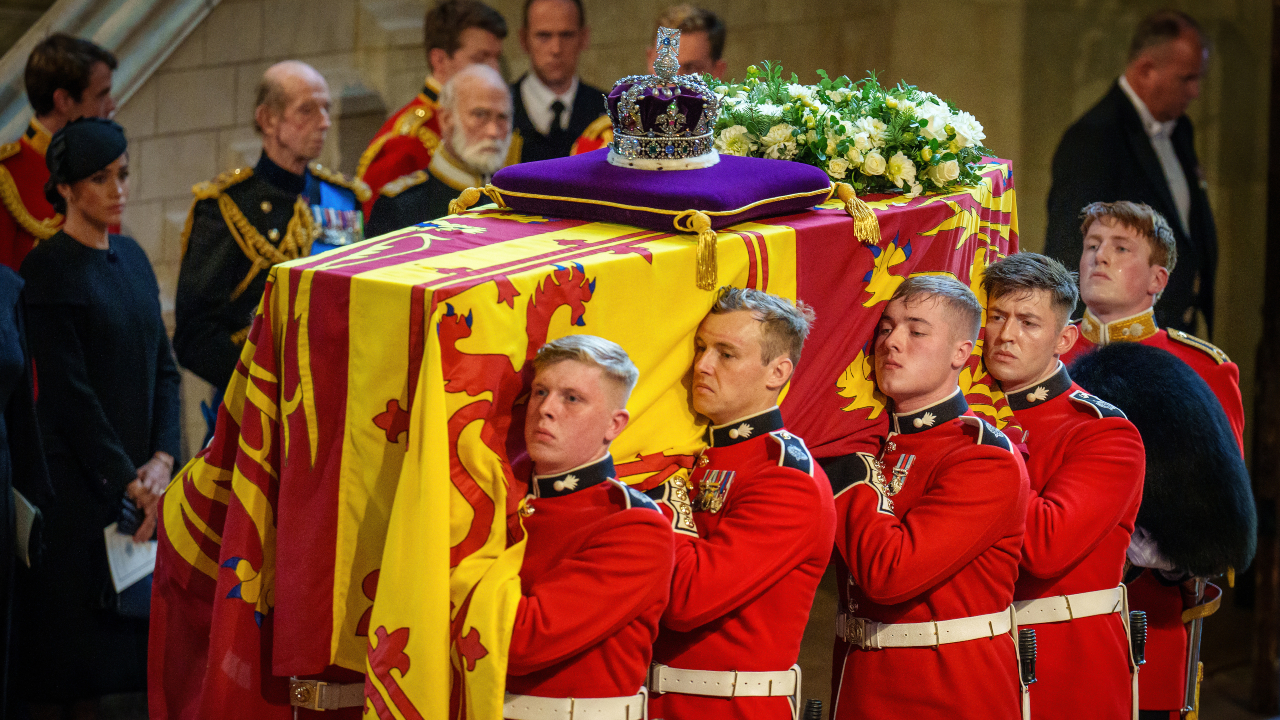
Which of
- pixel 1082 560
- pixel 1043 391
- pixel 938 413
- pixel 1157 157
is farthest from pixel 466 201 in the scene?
pixel 1157 157

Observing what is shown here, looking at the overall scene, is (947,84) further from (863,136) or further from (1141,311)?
(863,136)

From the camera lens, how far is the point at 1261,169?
6113 millimetres

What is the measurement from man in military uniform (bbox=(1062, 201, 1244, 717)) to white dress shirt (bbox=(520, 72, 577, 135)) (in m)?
2.82

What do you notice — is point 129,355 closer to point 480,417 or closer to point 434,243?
point 434,243

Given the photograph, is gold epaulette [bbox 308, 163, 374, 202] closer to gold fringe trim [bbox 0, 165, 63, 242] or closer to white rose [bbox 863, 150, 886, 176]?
gold fringe trim [bbox 0, 165, 63, 242]

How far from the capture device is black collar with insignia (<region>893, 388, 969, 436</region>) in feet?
9.89

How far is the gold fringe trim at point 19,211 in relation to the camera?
484cm

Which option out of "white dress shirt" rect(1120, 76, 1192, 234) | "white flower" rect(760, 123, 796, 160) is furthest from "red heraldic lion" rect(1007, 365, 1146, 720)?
"white dress shirt" rect(1120, 76, 1192, 234)

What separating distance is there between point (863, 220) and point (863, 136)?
355 mm

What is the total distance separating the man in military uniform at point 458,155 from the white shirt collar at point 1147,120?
103 inches

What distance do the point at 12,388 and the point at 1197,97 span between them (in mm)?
4708

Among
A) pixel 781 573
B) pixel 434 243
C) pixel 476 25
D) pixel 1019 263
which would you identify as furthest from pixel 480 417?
pixel 476 25

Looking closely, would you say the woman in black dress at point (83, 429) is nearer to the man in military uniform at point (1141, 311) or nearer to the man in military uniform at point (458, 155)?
the man in military uniform at point (458, 155)

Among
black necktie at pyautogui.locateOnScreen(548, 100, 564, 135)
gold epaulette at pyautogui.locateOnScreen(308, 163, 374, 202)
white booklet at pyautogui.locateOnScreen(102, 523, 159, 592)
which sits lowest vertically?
white booklet at pyautogui.locateOnScreen(102, 523, 159, 592)
